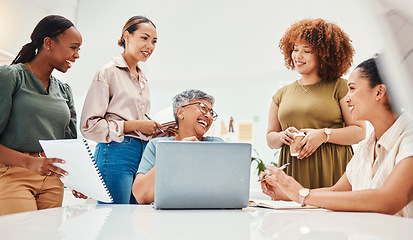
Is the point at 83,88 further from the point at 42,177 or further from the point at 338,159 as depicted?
the point at 338,159

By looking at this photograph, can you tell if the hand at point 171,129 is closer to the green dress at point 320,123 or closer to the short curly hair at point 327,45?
the green dress at point 320,123

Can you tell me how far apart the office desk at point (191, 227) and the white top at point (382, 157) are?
0.45 m

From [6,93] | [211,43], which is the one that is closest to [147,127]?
[6,93]

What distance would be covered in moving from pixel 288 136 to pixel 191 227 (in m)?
1.22

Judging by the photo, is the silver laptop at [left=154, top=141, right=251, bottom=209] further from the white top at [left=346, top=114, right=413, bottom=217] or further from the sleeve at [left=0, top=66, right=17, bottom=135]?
the sleeve at [left=0, top=66, right=17, bottom=135]

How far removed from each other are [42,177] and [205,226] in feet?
3.86

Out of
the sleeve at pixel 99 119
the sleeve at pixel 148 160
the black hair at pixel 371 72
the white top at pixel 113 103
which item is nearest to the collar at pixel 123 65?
the white top at pixel 113 103

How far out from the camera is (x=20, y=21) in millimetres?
3734

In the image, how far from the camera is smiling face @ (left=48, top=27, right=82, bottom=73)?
176cm

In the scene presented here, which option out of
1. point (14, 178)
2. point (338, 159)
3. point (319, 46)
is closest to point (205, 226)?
point (14, 178)

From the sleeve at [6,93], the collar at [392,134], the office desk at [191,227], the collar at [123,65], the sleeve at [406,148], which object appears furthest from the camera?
the collar at [123,65]

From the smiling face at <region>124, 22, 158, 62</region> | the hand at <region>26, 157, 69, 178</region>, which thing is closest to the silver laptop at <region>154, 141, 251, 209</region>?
the hand at <region>26, 157, 69, 178</region>

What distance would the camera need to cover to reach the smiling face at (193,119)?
189 centimetres

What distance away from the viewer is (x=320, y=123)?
6.18 feet
